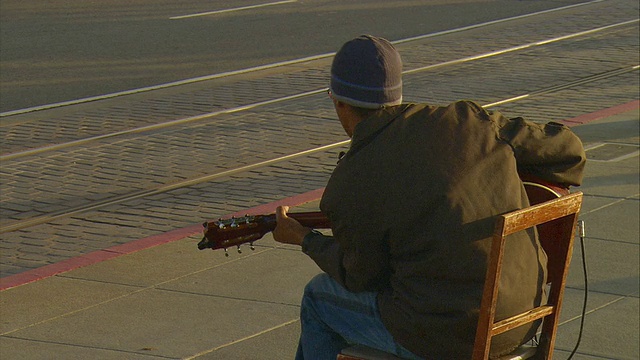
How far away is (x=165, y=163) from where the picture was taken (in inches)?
363

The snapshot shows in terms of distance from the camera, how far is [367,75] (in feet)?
11.7

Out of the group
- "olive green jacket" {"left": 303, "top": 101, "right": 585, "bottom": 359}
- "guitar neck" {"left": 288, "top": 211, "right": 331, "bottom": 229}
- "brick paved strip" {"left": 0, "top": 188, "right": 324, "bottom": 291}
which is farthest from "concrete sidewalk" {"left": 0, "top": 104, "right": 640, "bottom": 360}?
"olive green jacket" {"left": 303, "top": 101, "right": 585, "bottom": 359}

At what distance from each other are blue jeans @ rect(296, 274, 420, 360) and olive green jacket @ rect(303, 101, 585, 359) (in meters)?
0.08

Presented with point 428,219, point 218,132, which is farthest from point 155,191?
point 428,219

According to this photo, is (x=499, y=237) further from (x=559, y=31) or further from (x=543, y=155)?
(x=559, y=31)

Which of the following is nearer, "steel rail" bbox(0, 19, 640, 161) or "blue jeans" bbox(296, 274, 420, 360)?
"blue jeans" bbox(296, 274, 420, 360)

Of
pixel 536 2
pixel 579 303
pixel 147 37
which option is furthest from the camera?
pixel 536 2

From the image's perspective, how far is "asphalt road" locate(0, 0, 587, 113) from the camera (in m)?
13.1

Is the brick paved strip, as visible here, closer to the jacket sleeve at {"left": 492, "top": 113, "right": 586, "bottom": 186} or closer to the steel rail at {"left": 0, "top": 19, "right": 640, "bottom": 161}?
the steel rail at {"left": 0, "top": 19, "right": 640, "bottom": 161}

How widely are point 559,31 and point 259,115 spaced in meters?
6.52

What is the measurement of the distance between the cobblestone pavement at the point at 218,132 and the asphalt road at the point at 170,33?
823mm

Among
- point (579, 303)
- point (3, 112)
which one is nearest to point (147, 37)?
point (3, 112)

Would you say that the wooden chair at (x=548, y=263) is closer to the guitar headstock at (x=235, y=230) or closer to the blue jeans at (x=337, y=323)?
the blue jeans at (x=337, y=323)

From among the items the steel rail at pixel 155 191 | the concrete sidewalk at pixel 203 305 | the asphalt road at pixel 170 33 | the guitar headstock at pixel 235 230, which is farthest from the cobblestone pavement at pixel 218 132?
the guitar headstock at pixel 235 230
